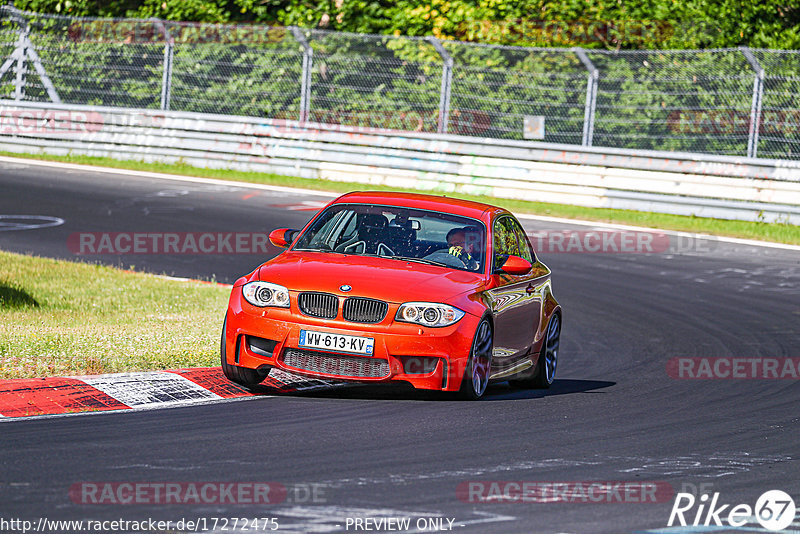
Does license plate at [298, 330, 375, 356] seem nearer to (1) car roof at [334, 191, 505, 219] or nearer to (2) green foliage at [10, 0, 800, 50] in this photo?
(1) car roof at [334, 191, 505, 219]

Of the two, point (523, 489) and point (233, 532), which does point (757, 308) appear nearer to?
point (523, 489)

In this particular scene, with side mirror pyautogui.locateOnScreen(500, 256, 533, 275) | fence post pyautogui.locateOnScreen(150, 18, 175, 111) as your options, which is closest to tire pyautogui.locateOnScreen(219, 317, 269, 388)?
side mirror pyautogui.locateOnScreen(500, 256, 533, 275)

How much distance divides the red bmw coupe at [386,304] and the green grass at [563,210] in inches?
452

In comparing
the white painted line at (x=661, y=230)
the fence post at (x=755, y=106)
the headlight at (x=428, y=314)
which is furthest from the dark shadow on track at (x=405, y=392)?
the fence post at (x=755, y=106)

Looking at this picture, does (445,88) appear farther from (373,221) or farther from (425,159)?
(373,221)

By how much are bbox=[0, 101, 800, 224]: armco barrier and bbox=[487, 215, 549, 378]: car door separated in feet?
37.6

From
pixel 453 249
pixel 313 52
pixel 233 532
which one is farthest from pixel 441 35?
pixel 233 532

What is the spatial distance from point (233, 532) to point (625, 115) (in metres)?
18.3

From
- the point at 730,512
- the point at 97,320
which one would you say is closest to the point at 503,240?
the point at 97,320

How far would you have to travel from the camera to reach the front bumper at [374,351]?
8539 millimetres

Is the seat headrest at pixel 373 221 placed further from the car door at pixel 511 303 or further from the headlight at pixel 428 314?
the headlight at pixel 428 314

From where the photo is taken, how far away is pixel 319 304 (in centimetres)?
866

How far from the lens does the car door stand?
948 cm

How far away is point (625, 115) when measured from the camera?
74.3ft
